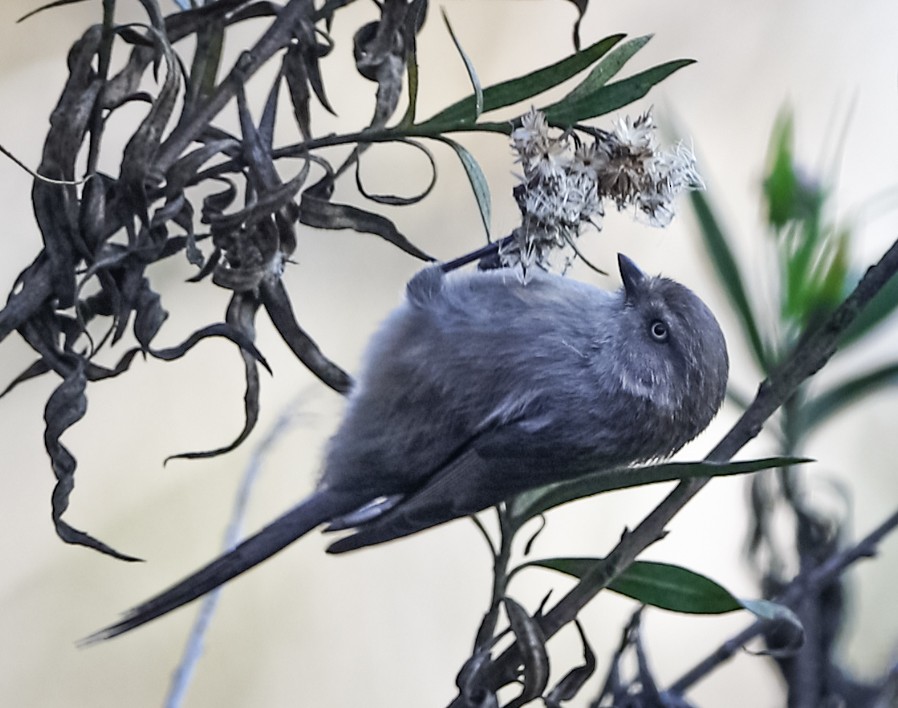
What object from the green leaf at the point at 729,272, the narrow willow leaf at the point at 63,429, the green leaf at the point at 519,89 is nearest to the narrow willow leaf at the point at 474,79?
the green leaf at the point at 519,89

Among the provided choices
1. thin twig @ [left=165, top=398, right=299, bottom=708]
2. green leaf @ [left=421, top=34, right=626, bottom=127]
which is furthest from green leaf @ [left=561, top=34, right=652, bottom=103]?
thin twig @ [left=165, top=398, right=299, bottom=708]

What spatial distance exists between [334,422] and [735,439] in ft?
1.00

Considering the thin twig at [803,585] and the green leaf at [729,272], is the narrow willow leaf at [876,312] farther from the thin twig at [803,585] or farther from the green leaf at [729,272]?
the thin twig at [803,585]

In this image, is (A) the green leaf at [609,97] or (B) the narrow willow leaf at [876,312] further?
(B) the narrow willow leaf at [876,312]

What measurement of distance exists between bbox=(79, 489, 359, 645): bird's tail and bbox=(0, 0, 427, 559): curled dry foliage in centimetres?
5

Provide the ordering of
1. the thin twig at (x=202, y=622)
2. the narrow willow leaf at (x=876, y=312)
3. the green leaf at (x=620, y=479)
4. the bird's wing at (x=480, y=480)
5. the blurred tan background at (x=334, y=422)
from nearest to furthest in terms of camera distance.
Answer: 1. the green leaf at (x=620, y=479)
2. the bird's wing at (x=480, y=480)
3. the thin twig at (x=202, y=622)
4. the blurred tan background at (x=334, y=422)
5. the narrow willow leaf at (x=876, y=312)

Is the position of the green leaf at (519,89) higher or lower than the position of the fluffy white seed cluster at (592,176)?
higher

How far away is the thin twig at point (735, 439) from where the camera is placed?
48 cm

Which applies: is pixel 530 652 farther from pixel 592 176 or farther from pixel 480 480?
pixel 592 176

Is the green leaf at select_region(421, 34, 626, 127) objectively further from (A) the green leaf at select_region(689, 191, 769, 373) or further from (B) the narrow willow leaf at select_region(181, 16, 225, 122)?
(A) the green leaf at select_region(689, 191, 769, 373)


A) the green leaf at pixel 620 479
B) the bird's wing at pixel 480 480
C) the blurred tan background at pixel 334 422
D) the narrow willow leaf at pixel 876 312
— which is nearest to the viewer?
the green leaf at pixel 620 479

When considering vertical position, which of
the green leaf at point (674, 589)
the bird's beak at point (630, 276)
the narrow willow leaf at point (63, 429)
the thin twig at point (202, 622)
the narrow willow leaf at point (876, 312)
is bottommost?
the thin twig at point (202, 622)

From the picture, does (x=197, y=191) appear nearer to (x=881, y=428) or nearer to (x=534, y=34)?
(x=534, y=34)

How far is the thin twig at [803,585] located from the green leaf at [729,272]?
215 millimetres
